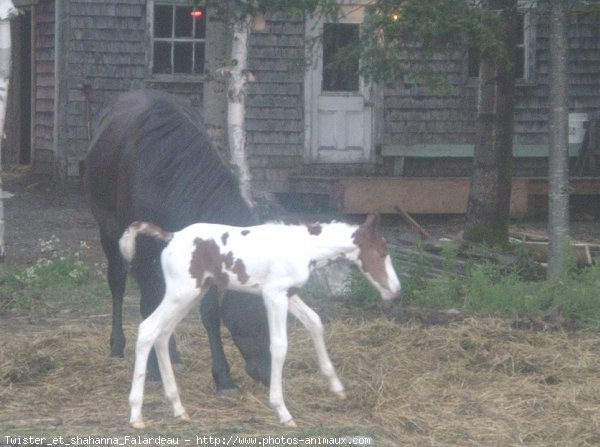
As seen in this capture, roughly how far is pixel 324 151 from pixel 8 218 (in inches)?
172

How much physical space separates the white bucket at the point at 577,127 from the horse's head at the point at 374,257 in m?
10.3

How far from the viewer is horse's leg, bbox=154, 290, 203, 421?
16.0ft

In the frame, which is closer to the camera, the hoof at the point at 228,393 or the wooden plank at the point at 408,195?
the hoof at the point at 228,393

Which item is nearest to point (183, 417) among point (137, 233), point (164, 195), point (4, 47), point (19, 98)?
point (137, 233)

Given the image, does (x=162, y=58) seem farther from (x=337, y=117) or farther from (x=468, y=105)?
(x=468, y=105)

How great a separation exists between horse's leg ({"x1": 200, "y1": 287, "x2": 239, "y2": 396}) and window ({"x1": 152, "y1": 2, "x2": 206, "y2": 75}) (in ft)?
31.7

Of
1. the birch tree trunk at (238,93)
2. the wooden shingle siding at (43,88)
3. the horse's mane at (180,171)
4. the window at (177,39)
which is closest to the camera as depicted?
the horse's mane at (180,171)

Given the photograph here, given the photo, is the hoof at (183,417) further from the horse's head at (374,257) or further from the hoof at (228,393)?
the horse's head at (374,257)

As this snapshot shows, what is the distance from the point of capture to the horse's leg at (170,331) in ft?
16.0

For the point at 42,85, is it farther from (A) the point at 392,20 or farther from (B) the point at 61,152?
(A) the point at 392,20

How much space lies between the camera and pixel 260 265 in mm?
4871

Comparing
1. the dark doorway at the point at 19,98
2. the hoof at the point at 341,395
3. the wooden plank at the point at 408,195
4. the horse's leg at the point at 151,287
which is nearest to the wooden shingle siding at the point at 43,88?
the dark doorway at the point at 19,98

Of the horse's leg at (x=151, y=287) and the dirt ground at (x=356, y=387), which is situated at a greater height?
the horse's leg at (x=151, y=287)

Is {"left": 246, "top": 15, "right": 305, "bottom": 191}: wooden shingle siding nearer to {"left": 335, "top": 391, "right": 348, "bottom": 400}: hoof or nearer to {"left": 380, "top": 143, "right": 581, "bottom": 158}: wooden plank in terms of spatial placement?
{"left": 380, "top": 143, "right": 581, "bottom": 158}: wooden plank
